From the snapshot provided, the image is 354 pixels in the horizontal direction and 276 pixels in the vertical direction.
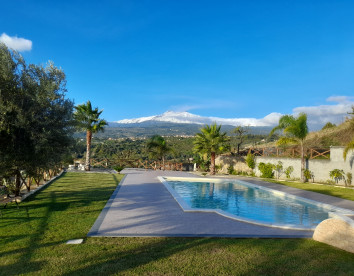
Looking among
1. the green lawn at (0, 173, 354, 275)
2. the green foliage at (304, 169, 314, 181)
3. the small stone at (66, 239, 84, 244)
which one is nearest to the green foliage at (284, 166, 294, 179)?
the green foliage at (304, 169, 314, 181)

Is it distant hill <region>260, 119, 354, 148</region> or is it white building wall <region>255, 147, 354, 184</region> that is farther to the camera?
distant hill <region>260, 119, 354, 148</region>

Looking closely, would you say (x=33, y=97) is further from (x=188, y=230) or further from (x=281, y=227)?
(x=281, y=227)

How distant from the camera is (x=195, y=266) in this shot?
4102 mm

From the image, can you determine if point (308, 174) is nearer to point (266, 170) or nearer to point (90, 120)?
point (266, 170)

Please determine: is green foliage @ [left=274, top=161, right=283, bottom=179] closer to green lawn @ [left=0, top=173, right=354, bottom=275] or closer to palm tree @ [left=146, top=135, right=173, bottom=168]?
palm tree @ [left=146, top=135, right=173, bottom=168]

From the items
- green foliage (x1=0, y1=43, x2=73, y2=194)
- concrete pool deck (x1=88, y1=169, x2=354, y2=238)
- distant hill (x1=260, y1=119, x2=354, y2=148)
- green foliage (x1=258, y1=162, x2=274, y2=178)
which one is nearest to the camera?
concrete pool deck (x1=88, y1=169, x2=354, y2=238)

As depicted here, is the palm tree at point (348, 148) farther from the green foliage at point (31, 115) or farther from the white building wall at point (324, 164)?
the green foliage at point (31, 115)

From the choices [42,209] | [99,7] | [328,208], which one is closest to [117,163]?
[99,7]

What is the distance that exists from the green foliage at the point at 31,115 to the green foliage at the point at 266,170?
15.2m

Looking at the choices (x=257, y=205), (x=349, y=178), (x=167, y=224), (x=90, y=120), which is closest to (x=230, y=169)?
(x=349, y=178)

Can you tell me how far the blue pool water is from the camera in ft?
27.9

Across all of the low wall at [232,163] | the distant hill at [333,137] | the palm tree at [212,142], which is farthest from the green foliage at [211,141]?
the distant hill at [333,137]

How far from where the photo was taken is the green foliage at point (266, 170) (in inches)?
764

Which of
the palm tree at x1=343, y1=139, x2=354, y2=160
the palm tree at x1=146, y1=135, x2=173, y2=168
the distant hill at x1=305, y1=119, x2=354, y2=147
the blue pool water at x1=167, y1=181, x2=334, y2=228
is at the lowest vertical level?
the blue pool water at x1=167, y1=181, x2=334, y2=228
